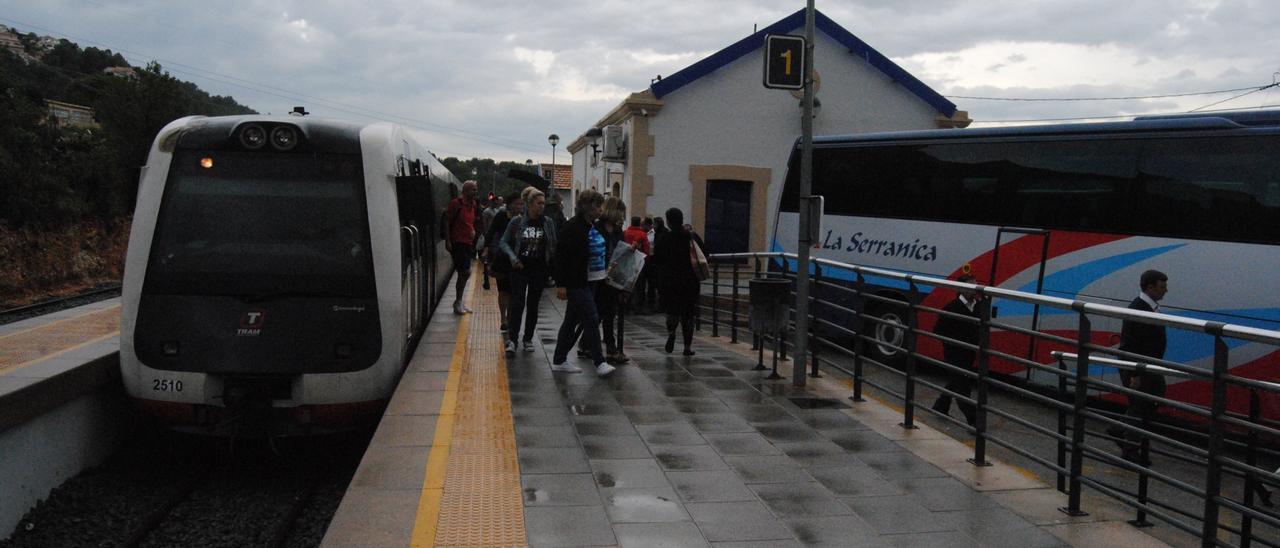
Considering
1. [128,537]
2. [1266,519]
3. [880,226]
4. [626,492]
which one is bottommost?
[128,537]

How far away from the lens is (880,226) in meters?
13.2

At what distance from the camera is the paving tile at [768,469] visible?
5609 millimetres

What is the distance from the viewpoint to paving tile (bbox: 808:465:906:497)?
541 centimetres

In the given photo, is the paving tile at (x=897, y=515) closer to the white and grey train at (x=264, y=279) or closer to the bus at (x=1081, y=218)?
the bus at (x=1081, y=218)

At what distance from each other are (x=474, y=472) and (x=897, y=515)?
2310 mm

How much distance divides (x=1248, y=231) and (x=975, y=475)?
5180 millimetres

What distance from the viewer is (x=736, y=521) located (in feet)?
15.9

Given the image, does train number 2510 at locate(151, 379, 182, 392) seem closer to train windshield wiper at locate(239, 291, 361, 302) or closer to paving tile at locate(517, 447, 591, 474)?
train windshield wiper at locate(239, 291, 361, 302)

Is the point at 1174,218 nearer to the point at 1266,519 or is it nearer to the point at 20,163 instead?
the point at 1266,519


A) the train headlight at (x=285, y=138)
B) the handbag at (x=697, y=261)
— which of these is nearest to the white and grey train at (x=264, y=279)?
the train headlight at (x=285, y=138)

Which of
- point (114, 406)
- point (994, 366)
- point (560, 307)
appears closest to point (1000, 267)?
point (994, 366)

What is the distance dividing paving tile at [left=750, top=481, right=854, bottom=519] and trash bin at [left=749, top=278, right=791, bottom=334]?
3411 mm

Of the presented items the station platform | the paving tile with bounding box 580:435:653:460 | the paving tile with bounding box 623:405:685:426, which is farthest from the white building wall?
the paving tile with bounding box 580:435:653:460

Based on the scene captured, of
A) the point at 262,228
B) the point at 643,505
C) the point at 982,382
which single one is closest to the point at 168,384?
the point at 262,228
